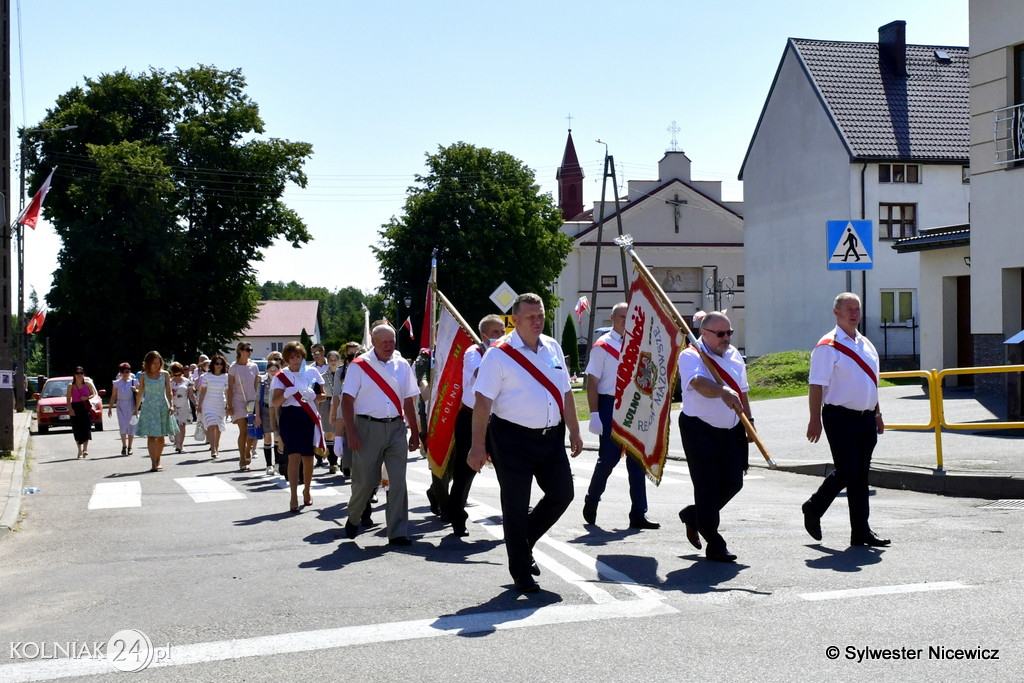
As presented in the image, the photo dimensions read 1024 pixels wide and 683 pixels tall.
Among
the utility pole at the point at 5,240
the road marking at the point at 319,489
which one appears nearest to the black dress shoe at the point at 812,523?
the road marking at the point at 319,489

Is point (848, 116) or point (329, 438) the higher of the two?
point (848, 116)

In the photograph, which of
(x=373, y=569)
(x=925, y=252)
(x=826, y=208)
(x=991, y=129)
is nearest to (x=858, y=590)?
(x=373, y=569)

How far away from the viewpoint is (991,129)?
19.2m

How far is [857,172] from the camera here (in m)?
42.9

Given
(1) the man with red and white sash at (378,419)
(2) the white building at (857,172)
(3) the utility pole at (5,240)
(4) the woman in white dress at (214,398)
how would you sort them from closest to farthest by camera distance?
(1) the man with red and white sash at (378,419), (3) the utility pole at (5,240), (4) the woman in white dress at (214,398), (2) the white building at (857,172)

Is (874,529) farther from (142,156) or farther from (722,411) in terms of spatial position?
(142,156)

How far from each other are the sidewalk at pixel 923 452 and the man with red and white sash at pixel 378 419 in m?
6.02

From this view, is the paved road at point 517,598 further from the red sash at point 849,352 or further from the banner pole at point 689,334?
the red sash at point 849,352

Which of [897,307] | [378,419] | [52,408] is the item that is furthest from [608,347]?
[897,307]

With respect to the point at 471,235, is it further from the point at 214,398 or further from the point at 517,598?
the point at 517,598

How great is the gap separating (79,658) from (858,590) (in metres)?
4.30

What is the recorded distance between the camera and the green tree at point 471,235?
56.9 m

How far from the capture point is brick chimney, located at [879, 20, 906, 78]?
4666cm

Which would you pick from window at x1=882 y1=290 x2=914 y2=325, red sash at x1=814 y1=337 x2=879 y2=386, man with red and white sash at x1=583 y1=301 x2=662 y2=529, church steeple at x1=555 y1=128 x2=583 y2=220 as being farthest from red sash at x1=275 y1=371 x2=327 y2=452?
church steeple at x1=555 y1=128 x2=583 y2=220
